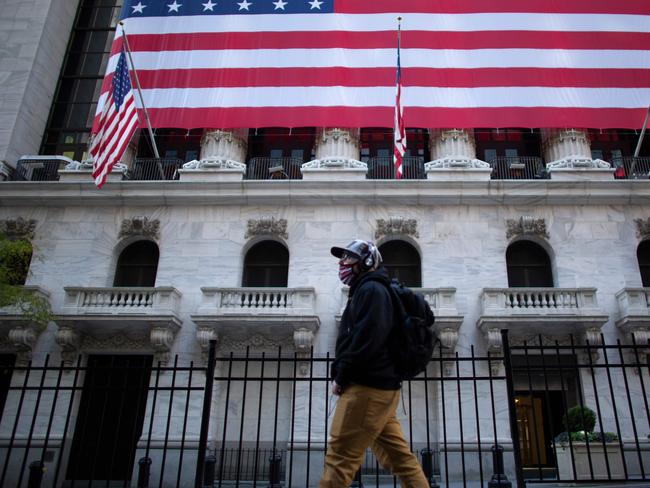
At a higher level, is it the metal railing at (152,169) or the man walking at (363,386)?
the metal railing at (152,169)

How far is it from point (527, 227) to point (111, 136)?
1343cm

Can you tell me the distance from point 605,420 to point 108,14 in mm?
27423

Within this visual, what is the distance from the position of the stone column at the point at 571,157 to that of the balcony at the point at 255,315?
968 centimetres

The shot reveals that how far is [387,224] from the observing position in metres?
18.5

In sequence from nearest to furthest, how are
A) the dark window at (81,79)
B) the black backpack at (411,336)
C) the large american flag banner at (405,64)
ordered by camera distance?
the black backpack at (411,336)
the large american flag banner at (405,64)
the dark window at (81,79)

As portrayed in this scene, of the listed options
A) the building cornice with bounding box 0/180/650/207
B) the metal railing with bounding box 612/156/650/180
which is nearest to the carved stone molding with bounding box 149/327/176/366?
the building cornice with bounding box 0/180/650/207

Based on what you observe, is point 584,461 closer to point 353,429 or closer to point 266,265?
point 353,429

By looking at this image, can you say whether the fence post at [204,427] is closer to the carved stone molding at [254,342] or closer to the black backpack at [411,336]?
the black backpack at [411,336]

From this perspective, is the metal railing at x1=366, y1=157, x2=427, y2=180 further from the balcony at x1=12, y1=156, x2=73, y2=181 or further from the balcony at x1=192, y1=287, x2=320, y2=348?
the balcony at x1=12, y1=156, x2=73, y2=181

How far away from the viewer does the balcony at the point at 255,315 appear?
1617cm

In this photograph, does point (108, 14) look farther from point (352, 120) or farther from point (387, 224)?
point (387, 224)

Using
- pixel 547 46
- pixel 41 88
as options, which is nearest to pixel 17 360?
pixel 41 88

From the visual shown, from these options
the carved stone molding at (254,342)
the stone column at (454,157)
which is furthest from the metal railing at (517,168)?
the carved stone molding at (254,342)

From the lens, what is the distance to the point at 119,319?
1645 cm
